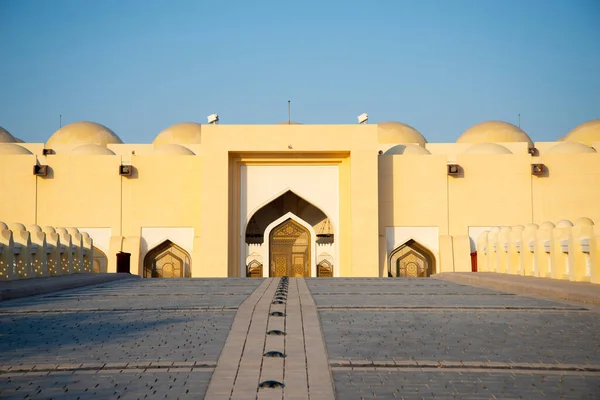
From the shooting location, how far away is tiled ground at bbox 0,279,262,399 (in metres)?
4.18

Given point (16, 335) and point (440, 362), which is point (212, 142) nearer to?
point (16, 335)

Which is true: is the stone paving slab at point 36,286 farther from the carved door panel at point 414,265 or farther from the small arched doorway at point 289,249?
the carved door panel at point 414,265

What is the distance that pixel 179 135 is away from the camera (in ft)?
104

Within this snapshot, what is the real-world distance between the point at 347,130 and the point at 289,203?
450cm

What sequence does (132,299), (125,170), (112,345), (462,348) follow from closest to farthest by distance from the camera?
(462,348), (112,345), (132,299), (125,170)

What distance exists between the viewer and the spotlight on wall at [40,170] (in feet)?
75.3

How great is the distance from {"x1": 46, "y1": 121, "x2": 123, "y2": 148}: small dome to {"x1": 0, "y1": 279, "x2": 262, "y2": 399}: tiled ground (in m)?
23.5

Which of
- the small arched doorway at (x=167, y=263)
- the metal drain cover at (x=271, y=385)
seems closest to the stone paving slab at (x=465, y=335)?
the metal drain cover at (x=271, y=385)

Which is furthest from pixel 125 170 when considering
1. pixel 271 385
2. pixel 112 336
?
pixel 271 385

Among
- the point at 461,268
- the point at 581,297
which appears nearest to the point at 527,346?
the point at 581,297

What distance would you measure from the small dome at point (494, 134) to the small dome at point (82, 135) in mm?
15036

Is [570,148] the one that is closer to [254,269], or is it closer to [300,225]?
[300,225]

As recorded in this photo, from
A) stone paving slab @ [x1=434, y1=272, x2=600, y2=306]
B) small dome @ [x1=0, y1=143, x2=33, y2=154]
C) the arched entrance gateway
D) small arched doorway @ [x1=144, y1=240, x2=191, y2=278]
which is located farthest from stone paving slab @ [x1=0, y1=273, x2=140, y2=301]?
small dome @ [x1=0, y1=143, x2=33, y2=154]

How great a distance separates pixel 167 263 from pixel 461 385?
20.7 meters
